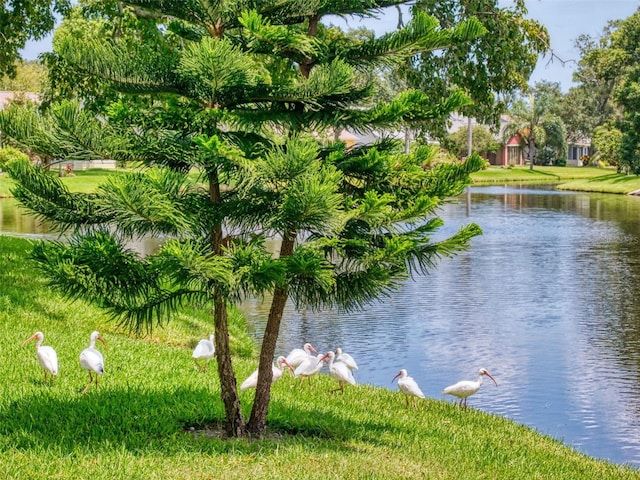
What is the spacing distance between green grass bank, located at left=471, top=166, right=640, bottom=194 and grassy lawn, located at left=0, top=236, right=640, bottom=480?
193 feet

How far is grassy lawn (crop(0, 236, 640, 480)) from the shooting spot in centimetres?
820

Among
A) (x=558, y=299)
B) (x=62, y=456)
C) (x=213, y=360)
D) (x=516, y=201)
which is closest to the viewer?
(x=62, y=456)

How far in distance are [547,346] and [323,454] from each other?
11426 millimetres

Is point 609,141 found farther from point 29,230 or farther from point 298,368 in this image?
point 298,368

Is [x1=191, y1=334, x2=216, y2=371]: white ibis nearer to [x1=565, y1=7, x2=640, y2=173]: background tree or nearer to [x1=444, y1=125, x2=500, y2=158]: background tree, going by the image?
[x1=565, y1=7, x2=640, y2=173]: background tree

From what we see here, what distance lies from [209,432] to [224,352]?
937mm

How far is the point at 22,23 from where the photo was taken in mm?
21938

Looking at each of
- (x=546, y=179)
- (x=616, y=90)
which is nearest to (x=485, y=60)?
(x=616, y=90)

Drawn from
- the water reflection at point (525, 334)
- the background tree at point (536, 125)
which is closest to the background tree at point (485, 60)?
the water reflection at point (525, 334)

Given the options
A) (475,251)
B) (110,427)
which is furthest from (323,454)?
(475,251)

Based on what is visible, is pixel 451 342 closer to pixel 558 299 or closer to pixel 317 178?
pixel 558 299

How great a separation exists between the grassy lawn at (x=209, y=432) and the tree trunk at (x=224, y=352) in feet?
0.77

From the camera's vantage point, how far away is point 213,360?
46.1 feet

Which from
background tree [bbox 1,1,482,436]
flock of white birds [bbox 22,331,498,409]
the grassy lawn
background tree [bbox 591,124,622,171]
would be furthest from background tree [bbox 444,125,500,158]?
background tree [bbox 1,1,482,436]
